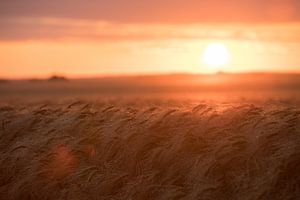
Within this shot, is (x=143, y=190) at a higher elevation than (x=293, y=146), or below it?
below

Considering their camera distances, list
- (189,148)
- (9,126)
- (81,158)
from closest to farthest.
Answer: (189,148)
(81,158)
(9,126)

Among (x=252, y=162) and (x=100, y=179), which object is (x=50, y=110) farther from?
(x=252, y=162)

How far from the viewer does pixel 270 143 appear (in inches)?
418

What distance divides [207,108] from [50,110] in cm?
376

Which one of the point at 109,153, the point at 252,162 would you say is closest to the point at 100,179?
the point at 109,153

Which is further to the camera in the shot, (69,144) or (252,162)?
(69,144)

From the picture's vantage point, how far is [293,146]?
33.9 ft

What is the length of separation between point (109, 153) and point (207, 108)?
2019mm

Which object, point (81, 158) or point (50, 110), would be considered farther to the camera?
point (50, 110)

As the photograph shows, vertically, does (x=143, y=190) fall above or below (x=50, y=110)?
below

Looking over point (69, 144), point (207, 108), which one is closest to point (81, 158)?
point (69, 144)

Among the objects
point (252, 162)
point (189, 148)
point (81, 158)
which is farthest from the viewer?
point (81, 158)

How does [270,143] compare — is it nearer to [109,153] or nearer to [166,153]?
[166,153]

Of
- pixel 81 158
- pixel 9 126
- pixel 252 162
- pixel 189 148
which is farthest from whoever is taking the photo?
pixel 9 126
